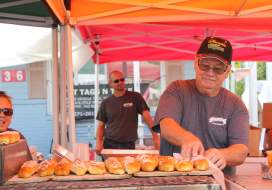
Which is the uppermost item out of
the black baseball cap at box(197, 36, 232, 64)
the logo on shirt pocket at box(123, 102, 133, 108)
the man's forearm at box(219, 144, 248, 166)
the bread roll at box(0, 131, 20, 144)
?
the black baseball cap at box(197, 36, 232, 64)

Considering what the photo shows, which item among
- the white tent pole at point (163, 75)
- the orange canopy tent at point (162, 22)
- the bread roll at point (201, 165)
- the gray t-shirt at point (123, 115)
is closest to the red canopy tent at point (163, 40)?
the orange canopy tent at point (162, 22)

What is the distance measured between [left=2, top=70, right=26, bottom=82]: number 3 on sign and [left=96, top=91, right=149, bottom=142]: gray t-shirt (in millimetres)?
4695

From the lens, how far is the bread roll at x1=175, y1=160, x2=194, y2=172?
4.87 feet

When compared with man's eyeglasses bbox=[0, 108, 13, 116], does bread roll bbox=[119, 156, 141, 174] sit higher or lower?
lower

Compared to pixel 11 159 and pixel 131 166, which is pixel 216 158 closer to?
pixel 131 166

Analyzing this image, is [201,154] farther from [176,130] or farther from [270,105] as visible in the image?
[270,105]

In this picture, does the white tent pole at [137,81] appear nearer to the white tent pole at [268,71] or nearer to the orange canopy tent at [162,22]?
the orange canopy tent at [162,22]

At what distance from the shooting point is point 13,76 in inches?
386

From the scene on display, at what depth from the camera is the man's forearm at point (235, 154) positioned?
2.00 m

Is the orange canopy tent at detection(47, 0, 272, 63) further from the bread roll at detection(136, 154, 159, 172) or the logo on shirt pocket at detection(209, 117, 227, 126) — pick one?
the bread roll at detection(136, 154, 159, 172)

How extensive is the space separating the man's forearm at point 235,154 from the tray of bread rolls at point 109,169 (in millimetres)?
489

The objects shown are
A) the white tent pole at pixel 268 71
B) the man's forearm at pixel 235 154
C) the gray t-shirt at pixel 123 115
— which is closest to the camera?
the man's forearm at pixel 235 154

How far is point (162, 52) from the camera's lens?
268 inches

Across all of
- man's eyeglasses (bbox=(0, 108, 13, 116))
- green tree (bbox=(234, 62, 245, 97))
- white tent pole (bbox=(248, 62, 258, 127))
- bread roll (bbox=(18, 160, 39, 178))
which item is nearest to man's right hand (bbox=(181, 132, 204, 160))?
bread roll (bbox=(18, 160, 39, 178))
